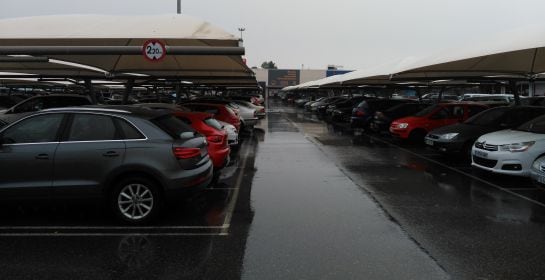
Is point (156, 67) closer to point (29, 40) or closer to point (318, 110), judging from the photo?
point (29, 40)

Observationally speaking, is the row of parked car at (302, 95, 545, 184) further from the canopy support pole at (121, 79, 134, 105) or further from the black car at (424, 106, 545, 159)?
the canopy support pole at (121, 79, 134, 105)

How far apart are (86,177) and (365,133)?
657 inches

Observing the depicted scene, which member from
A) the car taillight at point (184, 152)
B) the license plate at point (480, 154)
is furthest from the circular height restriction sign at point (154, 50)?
the license plate at point (480, 154)

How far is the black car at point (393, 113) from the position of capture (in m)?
19.9

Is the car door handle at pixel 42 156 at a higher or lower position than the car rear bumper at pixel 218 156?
higher

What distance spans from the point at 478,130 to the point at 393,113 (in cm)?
744

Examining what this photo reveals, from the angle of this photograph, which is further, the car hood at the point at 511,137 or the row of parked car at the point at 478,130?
the car hood at the point at 511,137

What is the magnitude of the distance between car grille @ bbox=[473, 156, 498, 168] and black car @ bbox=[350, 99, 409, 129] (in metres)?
11.7

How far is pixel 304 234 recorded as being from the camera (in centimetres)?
614

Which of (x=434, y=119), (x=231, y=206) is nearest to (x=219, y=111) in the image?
(x=434, y=119)

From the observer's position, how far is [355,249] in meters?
5.57

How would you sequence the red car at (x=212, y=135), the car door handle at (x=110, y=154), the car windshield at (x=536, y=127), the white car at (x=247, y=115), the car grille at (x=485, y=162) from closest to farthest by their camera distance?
1. the car door handle at (x=110, y=154)
2. the red car at (x=212, y=135)
3. the car grille at (x=485, y=162)
4. the car windshield at (x=536, y=127)
5. the white car at (x=247, y=115)

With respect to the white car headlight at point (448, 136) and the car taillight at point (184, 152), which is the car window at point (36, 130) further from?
the white car headlight at point (448, 136)

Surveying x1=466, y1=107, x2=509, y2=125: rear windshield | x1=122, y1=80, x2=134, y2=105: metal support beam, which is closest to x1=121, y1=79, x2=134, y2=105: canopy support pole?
x1=122, y1=80, x2=134, y2=105: metal support beam
